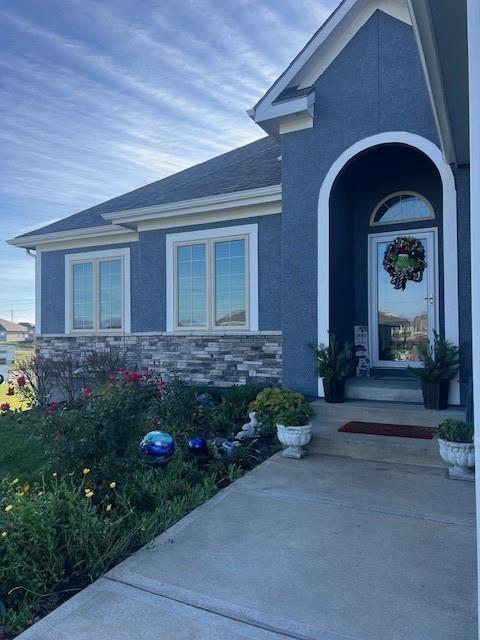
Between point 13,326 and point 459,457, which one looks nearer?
point 459,457

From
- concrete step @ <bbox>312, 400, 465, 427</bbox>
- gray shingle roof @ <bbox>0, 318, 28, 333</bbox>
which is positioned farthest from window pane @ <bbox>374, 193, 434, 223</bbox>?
gray shingle roof @ <bbox>0, 318, 28, 333</bbox>

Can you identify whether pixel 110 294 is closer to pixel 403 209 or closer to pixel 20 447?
pixel 20 447

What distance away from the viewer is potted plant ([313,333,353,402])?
21.3 ft

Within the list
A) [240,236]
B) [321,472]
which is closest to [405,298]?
[240,236]

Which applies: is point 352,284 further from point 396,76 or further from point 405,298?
point 396,76

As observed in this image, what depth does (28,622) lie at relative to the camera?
2611mm

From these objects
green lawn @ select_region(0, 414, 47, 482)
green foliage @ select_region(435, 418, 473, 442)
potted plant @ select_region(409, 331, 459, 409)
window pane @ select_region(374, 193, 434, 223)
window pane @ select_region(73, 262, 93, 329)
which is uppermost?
window pane @ select_region(374, 193, 434, 223)

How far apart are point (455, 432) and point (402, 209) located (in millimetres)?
4361

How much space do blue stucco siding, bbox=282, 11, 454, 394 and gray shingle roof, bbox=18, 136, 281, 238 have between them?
1038mm

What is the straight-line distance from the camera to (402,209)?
770cm

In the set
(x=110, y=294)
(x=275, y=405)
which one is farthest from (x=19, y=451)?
(x=110, y=294)

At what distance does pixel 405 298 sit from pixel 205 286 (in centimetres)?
364

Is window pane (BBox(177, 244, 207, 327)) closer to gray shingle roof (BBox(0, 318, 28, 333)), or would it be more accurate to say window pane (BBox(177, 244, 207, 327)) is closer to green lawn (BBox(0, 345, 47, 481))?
green lawn (BBox(0, 345, 47, 481))

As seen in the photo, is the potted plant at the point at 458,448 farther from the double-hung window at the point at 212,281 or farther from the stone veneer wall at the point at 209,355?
the double-hung window at the point at 212,281
